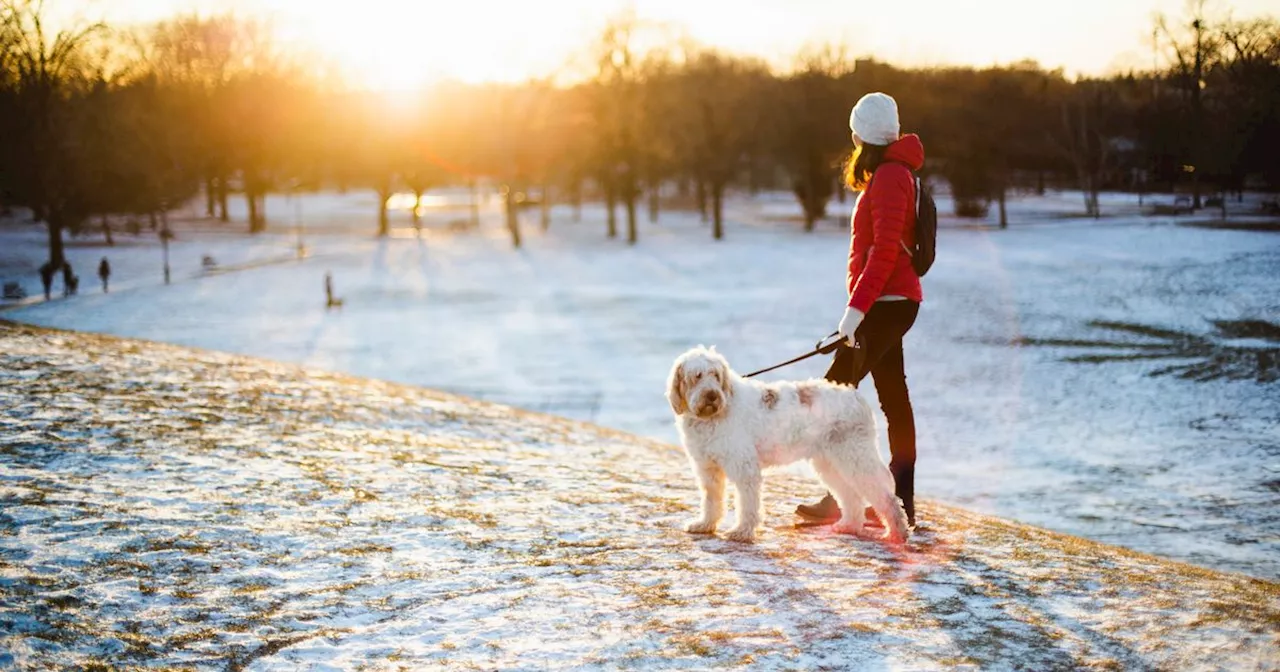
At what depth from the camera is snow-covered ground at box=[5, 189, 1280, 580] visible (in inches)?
440

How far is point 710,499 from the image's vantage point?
6.37m

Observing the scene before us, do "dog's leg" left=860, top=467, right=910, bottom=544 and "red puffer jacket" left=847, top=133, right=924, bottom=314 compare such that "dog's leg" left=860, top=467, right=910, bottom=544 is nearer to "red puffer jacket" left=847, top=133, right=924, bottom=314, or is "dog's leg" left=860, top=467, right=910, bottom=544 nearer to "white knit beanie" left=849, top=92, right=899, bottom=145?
"red puffer jacket" left=847, top=133, right=924, bottom=314

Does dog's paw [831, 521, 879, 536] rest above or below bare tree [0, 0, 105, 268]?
below

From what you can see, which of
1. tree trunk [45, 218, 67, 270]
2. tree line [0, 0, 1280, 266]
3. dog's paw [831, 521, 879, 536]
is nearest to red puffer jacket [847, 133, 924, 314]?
dog's paw [831, 521, 879, 536]

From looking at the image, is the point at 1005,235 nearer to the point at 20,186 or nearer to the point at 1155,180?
the point at 1155,180

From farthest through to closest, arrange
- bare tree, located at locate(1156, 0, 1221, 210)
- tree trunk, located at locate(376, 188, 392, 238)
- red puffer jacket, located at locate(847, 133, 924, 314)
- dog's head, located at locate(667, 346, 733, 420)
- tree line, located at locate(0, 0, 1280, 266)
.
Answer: tree trunk, located at locate(376, 188, 392, 238), tree line, located at locate(0, 0, 1280, 266), bare tree, located at locate(1156, 0, 1221, 210), dog's head, located at locate(667, 346, 733, 420), red puffer jacket, located at locate(847, 133, 924, 314)

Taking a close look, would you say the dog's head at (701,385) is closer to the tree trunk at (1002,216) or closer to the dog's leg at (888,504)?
the dog's leg at (888,504)

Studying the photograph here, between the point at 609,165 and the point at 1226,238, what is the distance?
150 ft

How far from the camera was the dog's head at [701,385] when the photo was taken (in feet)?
19.2

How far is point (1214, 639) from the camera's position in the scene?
461cm

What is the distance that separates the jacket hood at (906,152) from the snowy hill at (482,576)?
2.43 meters

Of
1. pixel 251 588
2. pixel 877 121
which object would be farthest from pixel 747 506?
pixel 251 588

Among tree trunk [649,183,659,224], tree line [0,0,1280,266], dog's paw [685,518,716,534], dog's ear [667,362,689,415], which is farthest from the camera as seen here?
tree trunk [649,183,659,224]

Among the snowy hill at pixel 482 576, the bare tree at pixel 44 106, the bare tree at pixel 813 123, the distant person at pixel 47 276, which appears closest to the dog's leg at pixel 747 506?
the snowy hill at pixel 482 576
